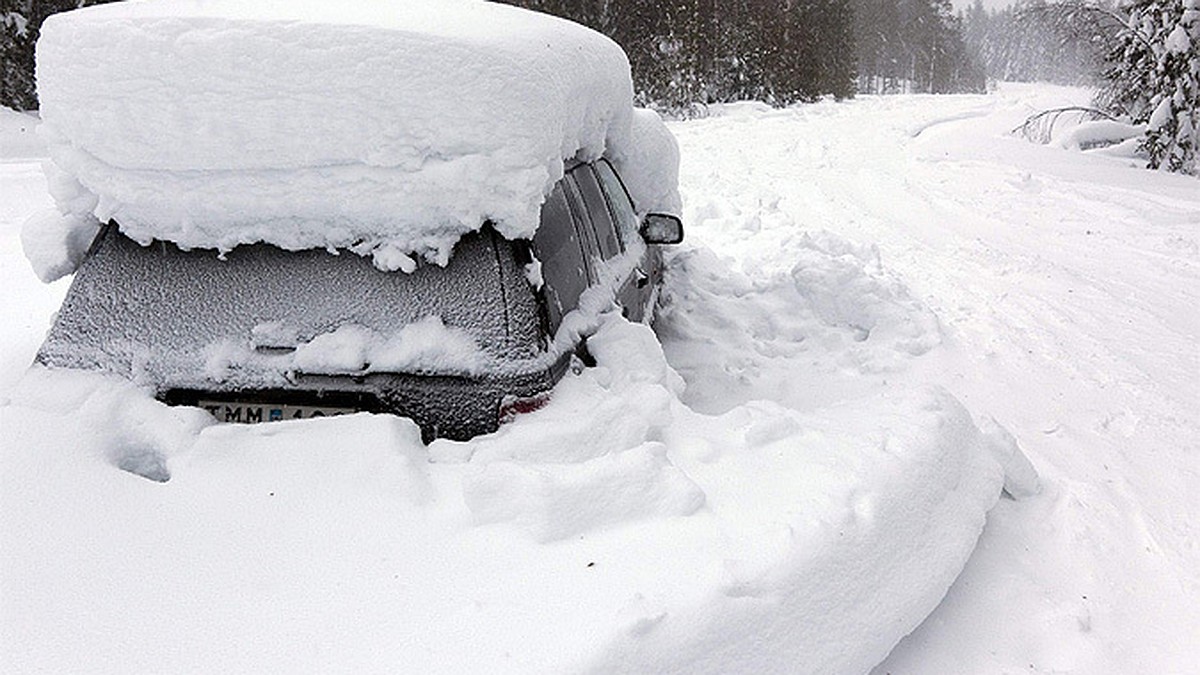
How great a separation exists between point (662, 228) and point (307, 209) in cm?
210

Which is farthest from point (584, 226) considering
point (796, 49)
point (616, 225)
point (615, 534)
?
point (796, 49)

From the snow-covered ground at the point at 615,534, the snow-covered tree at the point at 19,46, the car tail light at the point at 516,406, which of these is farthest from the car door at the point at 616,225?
the snow-covered tree at the point at 19,46

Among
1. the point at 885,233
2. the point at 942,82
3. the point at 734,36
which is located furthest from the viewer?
the point at 942,82

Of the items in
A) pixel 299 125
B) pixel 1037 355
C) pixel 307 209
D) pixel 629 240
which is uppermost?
pixel 299 125

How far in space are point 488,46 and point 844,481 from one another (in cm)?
171

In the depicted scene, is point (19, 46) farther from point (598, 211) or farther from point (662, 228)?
point (598, 211)

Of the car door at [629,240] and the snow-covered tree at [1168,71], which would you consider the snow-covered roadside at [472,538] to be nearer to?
the car door at [629,240]

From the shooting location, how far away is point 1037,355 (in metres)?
5.41

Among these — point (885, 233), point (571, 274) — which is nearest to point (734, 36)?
point (885, 233)

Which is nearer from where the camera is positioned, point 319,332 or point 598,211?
point 319,332

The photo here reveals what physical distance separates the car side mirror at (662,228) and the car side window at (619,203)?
0.35ft

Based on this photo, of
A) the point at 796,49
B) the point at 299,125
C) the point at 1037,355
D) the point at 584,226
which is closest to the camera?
the point at 299,125

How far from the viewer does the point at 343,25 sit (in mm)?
2770

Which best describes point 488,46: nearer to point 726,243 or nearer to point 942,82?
point 726,243
